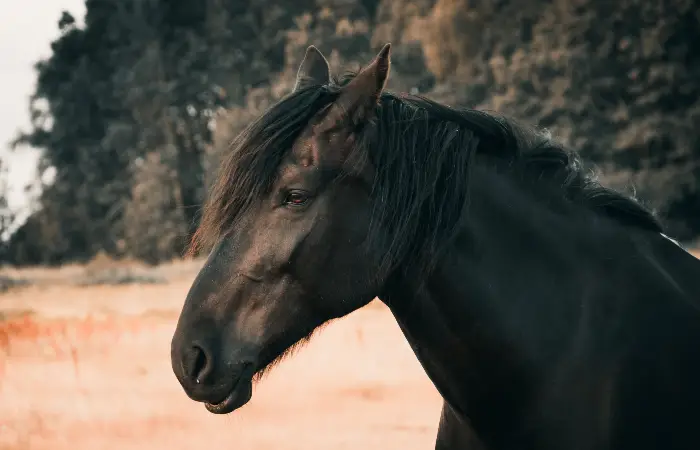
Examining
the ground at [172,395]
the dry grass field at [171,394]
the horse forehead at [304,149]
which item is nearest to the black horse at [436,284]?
the horse forehead at [304,149]

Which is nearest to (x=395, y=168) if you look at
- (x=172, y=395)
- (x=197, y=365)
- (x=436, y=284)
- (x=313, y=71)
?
(x=436, y=284)

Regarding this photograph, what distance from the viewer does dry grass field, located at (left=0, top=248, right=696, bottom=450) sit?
7070mm

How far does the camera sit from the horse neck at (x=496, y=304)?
8.56 ft

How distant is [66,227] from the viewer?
137ft

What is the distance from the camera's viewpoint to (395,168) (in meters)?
2.61

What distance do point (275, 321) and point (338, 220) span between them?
13.7 inches

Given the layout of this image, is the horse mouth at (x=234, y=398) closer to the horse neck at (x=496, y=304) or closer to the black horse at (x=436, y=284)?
the black horse at (x=436, y=284)

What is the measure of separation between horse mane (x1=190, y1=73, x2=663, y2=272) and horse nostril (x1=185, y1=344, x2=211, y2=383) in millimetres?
376

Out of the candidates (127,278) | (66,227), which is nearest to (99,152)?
(66,227)

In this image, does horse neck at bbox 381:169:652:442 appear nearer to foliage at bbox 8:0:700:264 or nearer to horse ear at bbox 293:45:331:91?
horse ear at bbox 293:45:331:91

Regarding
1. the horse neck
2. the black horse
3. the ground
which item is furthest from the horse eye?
the ground

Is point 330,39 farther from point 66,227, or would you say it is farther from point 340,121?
point 340,121

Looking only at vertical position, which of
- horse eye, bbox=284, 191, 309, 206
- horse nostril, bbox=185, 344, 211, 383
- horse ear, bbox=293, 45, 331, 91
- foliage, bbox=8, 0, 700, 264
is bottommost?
foliage, bbox=8, 0, 700, 264

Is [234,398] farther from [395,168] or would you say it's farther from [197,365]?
[395,168]
